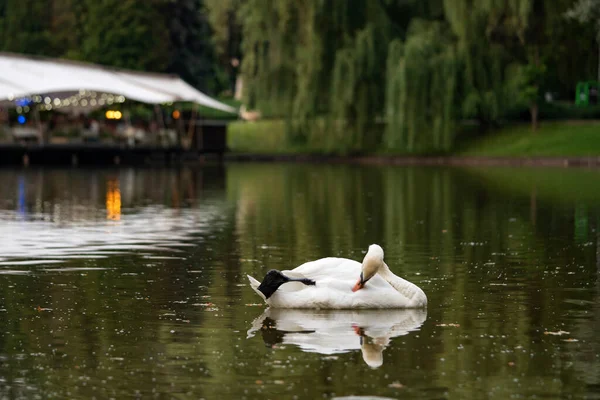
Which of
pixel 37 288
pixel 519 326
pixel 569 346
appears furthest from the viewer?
pixel 37 288

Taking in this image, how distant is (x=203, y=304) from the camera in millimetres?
15828

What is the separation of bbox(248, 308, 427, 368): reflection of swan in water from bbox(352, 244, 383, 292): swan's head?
0.29m

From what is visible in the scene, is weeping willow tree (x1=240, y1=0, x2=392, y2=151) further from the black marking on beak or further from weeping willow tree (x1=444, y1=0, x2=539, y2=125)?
the black marking on beak

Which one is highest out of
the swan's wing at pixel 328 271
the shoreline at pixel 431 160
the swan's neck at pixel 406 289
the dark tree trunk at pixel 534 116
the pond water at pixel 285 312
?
the dark tree trunk at pixel 534 116

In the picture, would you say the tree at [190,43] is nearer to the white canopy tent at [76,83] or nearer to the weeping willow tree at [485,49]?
the white canopy tent at [76,83]

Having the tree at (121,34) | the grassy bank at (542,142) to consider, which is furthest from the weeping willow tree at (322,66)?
the tree at (121,34)

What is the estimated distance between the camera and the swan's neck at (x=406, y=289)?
15.1m

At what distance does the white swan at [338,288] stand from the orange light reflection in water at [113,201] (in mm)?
14666

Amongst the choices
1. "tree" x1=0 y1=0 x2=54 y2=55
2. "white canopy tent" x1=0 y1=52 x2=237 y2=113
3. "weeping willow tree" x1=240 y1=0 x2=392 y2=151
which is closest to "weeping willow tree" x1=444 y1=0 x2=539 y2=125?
"weeping willow tree" x1=240 y1=0 x2=392 y2=151

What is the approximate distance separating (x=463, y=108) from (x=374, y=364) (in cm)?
5274

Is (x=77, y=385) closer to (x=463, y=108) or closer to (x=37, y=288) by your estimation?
(x=37, y=288)

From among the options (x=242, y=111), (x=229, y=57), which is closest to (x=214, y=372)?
(x=242, y=111)

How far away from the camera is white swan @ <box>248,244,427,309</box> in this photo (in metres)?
15.0

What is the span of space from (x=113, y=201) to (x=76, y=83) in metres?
31.9
